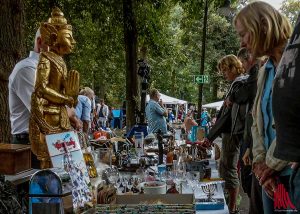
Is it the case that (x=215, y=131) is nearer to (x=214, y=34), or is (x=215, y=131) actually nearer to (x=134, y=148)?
(x=134, y=148)

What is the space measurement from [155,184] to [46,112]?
89 centimetres

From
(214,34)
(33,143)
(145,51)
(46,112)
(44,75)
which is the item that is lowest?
(33,143)

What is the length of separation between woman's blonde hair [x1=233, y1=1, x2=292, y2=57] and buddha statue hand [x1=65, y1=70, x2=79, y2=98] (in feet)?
4.02

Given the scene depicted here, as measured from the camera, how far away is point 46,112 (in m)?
2.99

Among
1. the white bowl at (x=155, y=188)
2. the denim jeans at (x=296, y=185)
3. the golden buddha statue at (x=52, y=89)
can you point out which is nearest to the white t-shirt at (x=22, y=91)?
the golden buddha statue at (x=52, y=89)

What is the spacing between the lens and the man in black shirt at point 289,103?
1312 mm

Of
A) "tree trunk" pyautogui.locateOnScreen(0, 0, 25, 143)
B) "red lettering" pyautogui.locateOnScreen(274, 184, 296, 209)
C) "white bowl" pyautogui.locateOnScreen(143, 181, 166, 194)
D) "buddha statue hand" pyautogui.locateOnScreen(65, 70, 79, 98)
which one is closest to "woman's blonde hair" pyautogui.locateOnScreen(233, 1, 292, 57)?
"red lettering" pyautogui.locateOnScreen(274, 184, 296, 209)

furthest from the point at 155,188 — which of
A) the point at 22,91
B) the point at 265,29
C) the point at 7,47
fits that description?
the point at 7,47

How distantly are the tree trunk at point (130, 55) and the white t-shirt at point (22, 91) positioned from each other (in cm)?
678

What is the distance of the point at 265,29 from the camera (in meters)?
2.33

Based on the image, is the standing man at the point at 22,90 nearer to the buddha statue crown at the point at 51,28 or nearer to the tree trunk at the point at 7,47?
the buddha statue crown at the point at 51,28

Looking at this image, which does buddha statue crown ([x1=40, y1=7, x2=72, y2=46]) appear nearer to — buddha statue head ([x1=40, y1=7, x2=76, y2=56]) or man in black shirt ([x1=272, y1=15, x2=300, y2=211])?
buddha statue head ([x1=40, y1=7, x2=76, y2=56])

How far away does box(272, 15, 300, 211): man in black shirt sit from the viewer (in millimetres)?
1312

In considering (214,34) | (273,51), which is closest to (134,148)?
(273,51)
